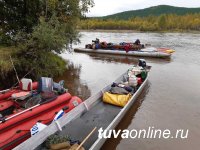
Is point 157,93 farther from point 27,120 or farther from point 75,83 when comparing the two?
point 27,120

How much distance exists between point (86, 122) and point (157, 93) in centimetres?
550

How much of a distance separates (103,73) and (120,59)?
5.71 metres

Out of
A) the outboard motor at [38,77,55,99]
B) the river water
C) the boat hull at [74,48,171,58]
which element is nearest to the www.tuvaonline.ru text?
the river water

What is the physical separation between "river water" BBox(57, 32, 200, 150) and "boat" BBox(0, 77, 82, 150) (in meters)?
1.98

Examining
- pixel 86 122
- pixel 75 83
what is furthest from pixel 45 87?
pixel 75 83

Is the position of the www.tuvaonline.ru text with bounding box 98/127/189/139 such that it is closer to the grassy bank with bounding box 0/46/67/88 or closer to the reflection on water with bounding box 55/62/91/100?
the reflection on water with bounding box 55/62/91/100

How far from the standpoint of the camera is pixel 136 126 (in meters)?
8.70

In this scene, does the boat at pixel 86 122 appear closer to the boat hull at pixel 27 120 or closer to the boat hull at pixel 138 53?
the boat hull at pixel 27 120

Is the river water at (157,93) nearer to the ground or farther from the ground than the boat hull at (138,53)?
nearer to the ground

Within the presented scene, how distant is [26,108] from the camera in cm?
738

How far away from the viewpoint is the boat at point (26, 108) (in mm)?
6285

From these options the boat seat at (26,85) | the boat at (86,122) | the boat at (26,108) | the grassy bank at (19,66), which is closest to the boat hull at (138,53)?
the grassy bank at (19,66)

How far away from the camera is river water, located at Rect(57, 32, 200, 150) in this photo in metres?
7.71

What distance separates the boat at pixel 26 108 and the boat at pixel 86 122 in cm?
45
